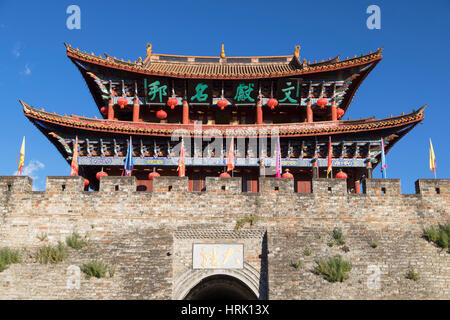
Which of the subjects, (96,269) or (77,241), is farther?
(77,241)

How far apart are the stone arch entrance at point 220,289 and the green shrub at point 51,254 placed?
3703 mm

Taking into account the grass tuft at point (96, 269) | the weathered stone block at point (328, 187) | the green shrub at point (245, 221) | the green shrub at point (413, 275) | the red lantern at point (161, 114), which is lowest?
the green shrub at point (413, 275)

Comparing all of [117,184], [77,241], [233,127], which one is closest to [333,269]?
[117,184]

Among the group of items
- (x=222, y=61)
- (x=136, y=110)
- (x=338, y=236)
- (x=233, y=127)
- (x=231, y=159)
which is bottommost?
(x=338, y=236)

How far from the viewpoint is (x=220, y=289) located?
15094 millimetres

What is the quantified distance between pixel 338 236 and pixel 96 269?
6907 millimetres

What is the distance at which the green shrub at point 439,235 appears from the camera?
1345 centimetres

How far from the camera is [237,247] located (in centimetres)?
1360

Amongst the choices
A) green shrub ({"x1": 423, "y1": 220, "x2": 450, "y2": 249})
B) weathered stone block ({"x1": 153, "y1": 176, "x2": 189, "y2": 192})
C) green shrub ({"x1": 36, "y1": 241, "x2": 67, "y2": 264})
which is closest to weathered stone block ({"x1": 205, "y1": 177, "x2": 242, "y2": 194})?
weathered stone block ({"x1": 153, "y1": 176, "x2": 189, "y2": 192})

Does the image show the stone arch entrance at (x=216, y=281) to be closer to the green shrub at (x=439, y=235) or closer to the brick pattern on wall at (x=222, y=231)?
the brick pattern on wall at (x=222, y=231)

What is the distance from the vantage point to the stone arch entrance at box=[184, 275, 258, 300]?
13570mm

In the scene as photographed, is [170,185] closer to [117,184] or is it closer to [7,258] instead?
[117,184]

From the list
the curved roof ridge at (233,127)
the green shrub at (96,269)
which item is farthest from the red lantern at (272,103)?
the green shrub at (96,269)

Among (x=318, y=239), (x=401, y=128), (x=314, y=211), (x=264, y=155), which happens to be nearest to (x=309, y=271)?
(x=318, y=239)
